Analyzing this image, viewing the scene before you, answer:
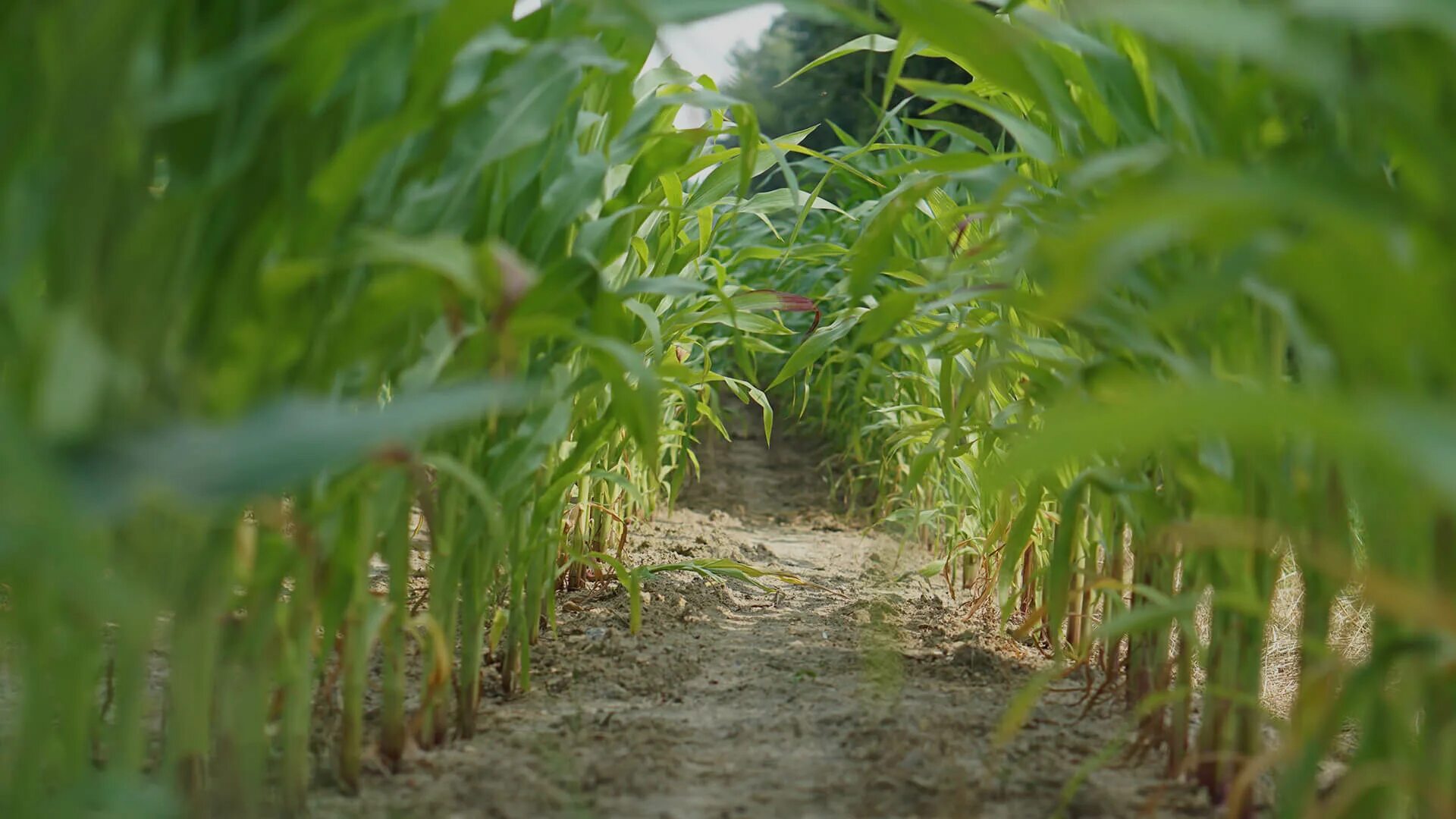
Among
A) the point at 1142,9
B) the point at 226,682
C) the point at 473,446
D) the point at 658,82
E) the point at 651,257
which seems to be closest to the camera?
the point at 1142,9

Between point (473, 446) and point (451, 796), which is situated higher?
point (473, 446)

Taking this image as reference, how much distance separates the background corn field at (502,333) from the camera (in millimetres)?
443

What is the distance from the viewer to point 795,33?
848cm

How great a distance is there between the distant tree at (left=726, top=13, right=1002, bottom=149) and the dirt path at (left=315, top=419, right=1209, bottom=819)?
388cm

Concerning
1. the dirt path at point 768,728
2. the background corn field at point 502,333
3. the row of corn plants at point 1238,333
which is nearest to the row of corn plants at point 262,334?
the background corn field at point 502,333

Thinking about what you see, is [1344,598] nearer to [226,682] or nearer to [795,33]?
[226,682]

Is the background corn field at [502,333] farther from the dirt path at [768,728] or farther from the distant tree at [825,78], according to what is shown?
the distant tree at [825,78]

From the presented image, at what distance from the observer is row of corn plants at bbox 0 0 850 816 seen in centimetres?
48

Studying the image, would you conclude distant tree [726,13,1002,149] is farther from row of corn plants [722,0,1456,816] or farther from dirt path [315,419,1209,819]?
row of corn plants [722,0,1456,816]

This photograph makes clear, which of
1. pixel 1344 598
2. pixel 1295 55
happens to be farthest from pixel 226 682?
pixel 1344 598

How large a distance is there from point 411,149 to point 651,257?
82 centimetres

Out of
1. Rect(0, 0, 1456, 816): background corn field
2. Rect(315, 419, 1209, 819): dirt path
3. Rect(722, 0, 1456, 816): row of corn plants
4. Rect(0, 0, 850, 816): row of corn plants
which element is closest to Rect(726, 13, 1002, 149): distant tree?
Rect(315, 419, 1209, 819): dirt path

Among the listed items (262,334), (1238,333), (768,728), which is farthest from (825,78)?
(262,334)

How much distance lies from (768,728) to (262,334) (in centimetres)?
83
